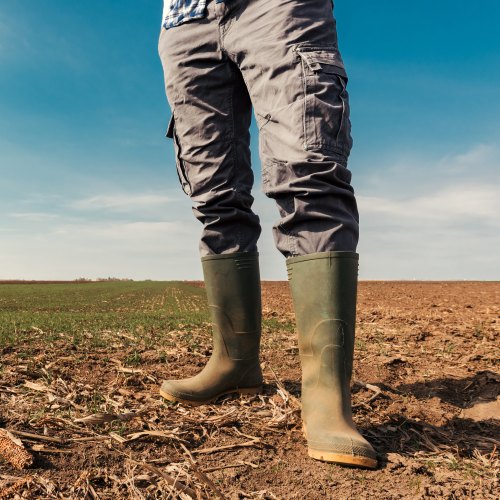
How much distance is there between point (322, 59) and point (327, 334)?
3.66ft

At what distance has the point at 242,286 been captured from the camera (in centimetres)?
250

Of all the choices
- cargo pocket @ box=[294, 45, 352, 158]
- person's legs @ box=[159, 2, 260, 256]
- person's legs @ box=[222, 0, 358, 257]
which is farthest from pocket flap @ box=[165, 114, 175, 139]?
cargo pocket @ box=[294, 45, 352, 158]

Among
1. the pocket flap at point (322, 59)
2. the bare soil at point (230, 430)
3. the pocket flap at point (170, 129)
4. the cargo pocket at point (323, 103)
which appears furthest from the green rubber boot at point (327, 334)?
the pocket flap at point (170, 129)

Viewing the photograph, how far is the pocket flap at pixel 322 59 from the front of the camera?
2.00 m

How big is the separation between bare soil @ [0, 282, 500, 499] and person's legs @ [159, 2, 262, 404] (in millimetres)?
152

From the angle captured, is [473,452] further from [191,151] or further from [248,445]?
[191,151]

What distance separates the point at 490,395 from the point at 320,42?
2145 millimetres

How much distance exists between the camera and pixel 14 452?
1750 mm

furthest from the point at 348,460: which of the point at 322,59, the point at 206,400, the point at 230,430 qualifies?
the point at 322,59

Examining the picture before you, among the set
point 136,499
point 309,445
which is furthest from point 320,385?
point 136,499

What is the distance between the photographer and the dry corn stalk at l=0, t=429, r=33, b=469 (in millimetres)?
1696

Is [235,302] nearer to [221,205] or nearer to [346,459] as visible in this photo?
[221,205]

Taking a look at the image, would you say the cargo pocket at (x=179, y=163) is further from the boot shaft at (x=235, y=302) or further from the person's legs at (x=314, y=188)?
the person's legs at (x=314, y=188)

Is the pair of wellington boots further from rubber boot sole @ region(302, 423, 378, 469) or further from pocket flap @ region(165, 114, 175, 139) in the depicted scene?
pocket flap @ region(165, 114, 175, 139)
